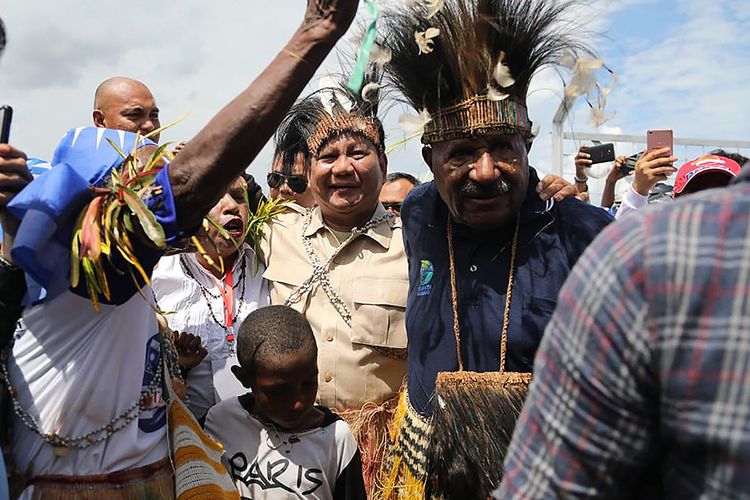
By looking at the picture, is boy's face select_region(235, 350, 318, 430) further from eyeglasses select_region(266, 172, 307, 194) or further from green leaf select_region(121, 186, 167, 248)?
eyeglasses select_region(266, 172, 307, 194)

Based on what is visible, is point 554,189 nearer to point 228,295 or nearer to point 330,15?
point 330,15

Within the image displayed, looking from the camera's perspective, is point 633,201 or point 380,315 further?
point 633,201

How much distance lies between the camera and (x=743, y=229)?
96 cm

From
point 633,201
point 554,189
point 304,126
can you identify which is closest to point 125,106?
point 304,126

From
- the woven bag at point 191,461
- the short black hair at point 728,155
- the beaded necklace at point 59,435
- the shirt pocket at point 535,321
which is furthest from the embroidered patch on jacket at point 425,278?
the short black hair at point 728,155

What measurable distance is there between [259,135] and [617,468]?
1.03 m

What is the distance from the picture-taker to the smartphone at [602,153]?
4.74 m

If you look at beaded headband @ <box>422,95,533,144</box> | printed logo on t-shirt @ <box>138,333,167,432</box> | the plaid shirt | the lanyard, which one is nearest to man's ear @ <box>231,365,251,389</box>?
the lanyard

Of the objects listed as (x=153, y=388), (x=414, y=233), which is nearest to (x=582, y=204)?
(x=414, y=233)

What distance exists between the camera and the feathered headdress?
2.62 metres

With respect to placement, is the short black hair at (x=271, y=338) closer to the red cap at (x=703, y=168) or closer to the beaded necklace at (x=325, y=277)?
the beaded necklace at (x=325, y=277)

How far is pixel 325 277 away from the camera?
3.39m

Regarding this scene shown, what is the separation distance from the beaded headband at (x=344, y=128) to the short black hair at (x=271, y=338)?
985 mm

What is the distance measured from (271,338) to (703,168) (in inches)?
93.5
